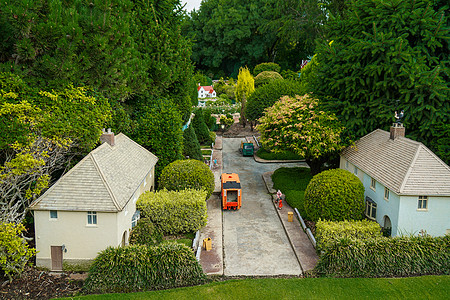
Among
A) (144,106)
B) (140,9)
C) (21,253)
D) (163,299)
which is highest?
(140,9)

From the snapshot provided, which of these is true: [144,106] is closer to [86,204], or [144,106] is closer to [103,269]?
[86,204]

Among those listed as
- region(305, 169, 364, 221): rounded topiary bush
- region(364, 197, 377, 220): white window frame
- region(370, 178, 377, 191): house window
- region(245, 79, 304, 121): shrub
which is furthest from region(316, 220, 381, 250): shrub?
region(245, 79, 304, 121): shrub

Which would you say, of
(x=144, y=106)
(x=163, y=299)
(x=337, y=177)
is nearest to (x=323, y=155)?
(x=337, y=177)

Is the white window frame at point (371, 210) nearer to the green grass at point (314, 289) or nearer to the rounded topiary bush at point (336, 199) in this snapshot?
the rounded topiary bush at point (336, 199)

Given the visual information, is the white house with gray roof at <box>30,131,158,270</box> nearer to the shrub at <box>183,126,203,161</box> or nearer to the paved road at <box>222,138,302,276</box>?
the paved road at <box>222,138,302,276</box>

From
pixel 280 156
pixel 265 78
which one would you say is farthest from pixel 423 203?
pixel 265 78
